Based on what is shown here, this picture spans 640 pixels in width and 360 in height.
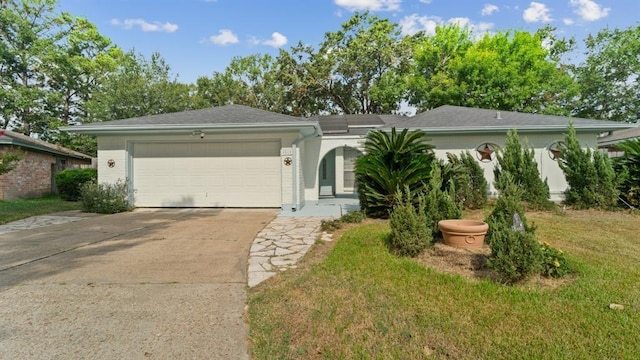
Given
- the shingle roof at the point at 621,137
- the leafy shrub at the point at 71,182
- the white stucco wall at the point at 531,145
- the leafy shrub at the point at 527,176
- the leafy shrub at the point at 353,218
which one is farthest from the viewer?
the shingle roof at the point at 621,137

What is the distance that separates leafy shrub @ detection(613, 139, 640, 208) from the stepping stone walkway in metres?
8.12

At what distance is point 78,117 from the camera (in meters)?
24.6

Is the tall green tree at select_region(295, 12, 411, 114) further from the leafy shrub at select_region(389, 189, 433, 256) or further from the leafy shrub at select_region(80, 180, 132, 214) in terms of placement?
the leafy shrub at select_region(389, 189, 433, 256)

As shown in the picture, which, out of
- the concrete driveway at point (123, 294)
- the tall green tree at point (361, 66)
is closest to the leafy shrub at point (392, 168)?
the concrete driveway at point (123, 294)

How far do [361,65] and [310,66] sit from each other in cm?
389

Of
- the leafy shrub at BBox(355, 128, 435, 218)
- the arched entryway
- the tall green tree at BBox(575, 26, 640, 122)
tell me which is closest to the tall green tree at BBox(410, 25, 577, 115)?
the tall green tree at BBox(575, 26, 640, 122)

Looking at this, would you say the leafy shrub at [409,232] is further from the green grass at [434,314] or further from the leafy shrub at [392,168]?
the leafy shrub at [392,168]

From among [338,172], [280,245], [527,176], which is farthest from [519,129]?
[280,245]

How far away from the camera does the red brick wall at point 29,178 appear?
514 inches

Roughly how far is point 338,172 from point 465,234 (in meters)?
9.67

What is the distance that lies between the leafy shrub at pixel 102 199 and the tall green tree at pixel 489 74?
18.6 m

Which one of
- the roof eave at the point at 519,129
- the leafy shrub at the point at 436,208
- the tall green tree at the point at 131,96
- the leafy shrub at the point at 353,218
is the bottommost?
the leafy shrub at the point at 353,218

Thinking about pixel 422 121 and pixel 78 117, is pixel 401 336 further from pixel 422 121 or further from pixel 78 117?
pixel 78 117

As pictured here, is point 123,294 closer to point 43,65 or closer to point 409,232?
point 409,232
